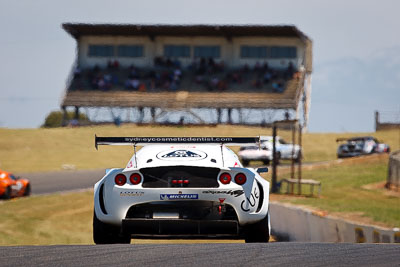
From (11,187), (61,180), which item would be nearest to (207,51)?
(61,180)

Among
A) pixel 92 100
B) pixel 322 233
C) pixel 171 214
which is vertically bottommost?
pixel 92 100

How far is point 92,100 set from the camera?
6234 cm

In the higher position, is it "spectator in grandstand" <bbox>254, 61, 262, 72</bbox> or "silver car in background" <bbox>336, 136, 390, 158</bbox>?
"spectator in grandstand" <bbox>254, 61, 262, 72</bbox>

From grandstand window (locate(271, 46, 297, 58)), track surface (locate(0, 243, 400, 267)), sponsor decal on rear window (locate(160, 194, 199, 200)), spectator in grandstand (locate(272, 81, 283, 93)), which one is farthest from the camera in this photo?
grandstand window (locate(271, 46, 297, 58))

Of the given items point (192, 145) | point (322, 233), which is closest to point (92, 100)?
point (322, 233)

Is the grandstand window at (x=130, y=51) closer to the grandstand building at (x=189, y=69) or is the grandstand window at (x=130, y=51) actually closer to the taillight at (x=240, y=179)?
the grandstand building at (x=189, y=69)

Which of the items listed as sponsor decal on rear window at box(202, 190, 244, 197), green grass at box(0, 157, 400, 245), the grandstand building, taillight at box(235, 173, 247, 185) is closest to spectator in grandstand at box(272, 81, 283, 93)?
the grandstand building

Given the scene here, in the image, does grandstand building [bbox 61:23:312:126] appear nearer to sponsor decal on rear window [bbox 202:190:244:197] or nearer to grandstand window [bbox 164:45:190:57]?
grandstand window [bbox 164:45:190:57]

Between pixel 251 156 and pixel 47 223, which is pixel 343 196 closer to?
pixel 47 223

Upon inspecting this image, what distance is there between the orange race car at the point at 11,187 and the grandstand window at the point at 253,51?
42163 millimetres

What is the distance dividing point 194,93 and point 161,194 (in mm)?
53179

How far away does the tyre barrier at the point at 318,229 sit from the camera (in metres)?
13.3

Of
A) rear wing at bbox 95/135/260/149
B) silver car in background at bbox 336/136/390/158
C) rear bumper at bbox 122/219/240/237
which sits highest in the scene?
rear wing at bbox 95/135/260/149

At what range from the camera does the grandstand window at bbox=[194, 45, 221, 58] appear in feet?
224
